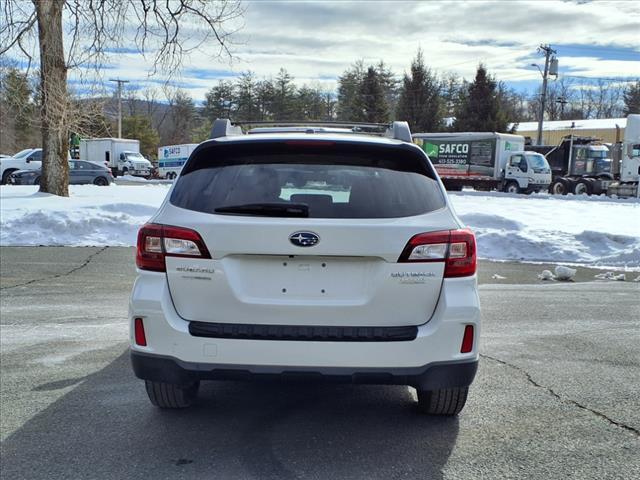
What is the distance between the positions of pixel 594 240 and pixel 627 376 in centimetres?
881

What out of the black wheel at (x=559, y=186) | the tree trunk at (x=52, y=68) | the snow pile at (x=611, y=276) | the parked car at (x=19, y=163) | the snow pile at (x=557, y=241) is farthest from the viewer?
the black wheel at (x=559, y=186)

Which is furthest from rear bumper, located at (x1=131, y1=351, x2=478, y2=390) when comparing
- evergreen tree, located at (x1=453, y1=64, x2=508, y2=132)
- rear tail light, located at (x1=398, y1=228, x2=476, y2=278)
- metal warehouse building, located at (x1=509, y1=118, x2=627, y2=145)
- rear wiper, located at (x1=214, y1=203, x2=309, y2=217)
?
metal warehouse building, located at (x1=509, y1=118, x2=627, y2=145)

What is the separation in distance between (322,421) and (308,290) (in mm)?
1151

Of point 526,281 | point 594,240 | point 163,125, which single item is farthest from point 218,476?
Result: point 163,125

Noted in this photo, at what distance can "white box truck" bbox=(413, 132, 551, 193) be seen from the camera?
33.8 m

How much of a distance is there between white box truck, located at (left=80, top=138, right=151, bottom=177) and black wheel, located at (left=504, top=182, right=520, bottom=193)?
1177 inches

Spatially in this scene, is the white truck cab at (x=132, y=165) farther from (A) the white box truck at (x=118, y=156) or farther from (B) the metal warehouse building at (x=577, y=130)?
(B) the metal warehouse building at (x=577, y=130)

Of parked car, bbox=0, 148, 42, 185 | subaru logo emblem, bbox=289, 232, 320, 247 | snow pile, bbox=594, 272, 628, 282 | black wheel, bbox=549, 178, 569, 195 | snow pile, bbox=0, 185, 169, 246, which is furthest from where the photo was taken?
black wheel, bbox=549, 178, 569, 195

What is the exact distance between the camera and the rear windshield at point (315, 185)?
3.34 metres

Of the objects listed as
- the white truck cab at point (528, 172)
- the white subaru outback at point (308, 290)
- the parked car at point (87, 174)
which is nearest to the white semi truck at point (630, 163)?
the white truck cab at point (528, 172)

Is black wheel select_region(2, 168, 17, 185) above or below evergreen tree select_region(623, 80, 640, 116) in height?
below

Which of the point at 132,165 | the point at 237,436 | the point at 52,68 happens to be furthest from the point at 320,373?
the point at 132,165

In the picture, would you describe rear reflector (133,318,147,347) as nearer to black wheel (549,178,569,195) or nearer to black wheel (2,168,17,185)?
black wheel (2,168,17,185)

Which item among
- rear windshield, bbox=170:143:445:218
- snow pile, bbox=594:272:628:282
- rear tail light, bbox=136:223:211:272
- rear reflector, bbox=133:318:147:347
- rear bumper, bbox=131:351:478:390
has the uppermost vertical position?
rear windshield, bbox=170:143:445:218
